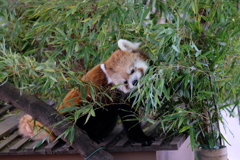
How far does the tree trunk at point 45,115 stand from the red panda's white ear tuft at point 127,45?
2.43 ft

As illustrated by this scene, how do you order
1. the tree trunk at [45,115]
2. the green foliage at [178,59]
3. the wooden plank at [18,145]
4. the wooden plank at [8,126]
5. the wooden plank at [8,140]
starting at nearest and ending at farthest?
the green foliage at [178,59] → the tree trunk at [45,115] → the wooden plank at [18,145] → the wooden plank at [8,140] → the wooden plank at [8,126]

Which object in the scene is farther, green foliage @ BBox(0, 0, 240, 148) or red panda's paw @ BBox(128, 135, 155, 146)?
red panda's paw @ BBox(128, 135, 155, 146)

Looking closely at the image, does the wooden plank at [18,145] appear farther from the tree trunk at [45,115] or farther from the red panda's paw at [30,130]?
the tree trunk at [45,115]

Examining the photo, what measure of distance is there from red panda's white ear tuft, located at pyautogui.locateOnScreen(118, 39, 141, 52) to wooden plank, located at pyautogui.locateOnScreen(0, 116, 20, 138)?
1.37 m

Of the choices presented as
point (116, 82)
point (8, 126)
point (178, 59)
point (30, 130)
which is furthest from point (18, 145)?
point (178, 59)

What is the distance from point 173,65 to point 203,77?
0.29 m

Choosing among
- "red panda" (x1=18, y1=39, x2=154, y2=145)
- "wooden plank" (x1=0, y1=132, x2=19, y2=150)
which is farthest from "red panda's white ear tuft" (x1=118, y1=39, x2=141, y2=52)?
"wooden plank" (x1=0, y1=132, x2=19, y2=150)

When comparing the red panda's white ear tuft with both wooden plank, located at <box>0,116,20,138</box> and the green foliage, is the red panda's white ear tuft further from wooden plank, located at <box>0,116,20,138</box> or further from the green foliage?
wooden plank, located at <box>0,116,20,138</box>

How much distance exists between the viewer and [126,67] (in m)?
2.64

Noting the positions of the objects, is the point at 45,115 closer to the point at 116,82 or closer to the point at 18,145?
the point at 18,145

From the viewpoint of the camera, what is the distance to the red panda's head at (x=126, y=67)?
261cm

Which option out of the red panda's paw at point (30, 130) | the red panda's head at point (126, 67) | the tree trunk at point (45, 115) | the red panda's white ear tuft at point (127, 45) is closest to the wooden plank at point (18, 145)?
the red panda's paw at point (30, 130)

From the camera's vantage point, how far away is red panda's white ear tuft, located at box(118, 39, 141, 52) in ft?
8.12

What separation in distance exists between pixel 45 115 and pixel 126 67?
0.79 meters
